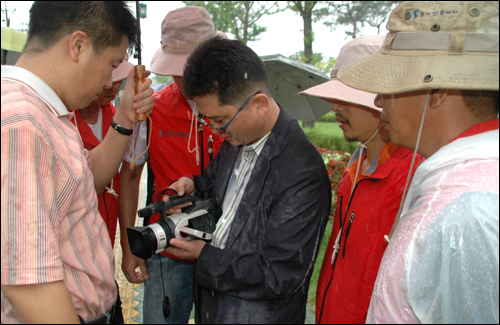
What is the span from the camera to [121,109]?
81.4 inches

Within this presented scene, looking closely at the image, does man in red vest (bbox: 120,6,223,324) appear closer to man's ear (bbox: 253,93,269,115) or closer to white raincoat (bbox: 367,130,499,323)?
man's ear (bbox: 253,93,269,115)

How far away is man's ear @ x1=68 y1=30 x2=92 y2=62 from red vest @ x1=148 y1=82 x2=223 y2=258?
1.43m

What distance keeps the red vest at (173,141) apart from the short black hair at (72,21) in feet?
4.58

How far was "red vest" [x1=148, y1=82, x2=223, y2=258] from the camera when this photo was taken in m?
2.69

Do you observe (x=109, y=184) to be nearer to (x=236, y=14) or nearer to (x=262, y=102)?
(x=262, y=102)

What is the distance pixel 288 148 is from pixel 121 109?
1.01 meters

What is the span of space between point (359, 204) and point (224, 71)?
1.09m

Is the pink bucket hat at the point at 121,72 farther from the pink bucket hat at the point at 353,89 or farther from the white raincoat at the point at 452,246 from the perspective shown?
the white raincoat at the point at 452,246

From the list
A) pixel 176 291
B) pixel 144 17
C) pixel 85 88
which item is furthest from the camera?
pixel 176 291

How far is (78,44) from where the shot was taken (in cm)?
123

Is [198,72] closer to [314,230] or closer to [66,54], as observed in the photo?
[66,54]

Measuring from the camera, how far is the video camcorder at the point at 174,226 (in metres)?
1.80

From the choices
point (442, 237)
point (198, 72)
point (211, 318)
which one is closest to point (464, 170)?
point (442, 237)

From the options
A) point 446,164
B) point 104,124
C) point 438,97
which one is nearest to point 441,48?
point 438,97
